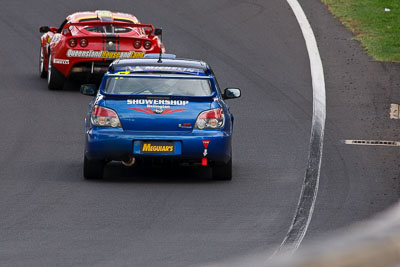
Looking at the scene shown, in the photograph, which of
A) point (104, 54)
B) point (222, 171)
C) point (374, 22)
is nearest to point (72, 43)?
point (104, 54)

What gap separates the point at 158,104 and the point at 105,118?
0.61 meters

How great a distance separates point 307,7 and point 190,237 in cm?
1798

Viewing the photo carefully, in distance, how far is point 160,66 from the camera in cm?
1216

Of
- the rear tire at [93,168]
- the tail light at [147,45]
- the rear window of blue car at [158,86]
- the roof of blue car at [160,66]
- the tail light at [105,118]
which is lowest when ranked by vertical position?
the tail light at [147,45]

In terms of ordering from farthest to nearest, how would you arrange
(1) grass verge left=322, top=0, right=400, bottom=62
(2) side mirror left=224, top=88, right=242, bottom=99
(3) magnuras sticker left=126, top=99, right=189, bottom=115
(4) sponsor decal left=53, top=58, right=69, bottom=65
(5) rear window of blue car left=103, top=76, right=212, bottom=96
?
1. (1) grass verge left=322, top=0, right=400, bottom=62
2. (4) sponsor decal left=53, top=58, right=69, bottom=65
3. (2) side mirror left=224, top=88, right=242, bottom=99
4. (5) rear window of blue car left=103, top=76, right=212, bottom=96
5. (3) magnuras sticker left=126, top=99, right=189, bottom=115

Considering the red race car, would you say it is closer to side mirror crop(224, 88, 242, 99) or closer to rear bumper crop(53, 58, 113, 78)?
rear bumper crop(53, 58, 113, 78)

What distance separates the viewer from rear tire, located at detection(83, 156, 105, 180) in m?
11.4

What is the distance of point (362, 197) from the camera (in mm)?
10539

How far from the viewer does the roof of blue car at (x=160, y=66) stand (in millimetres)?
11992

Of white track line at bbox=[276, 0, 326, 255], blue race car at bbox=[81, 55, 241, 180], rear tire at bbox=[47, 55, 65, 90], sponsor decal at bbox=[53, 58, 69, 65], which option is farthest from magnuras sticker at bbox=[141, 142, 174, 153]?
rear tire at bbox=[47, 55, 65, 90]

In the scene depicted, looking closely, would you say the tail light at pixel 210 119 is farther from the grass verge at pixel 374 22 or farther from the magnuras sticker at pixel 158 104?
the grass verge at pixel 374 22

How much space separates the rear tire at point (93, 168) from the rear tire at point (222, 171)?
1279mm

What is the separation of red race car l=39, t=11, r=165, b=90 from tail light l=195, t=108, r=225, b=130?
22.8 feet

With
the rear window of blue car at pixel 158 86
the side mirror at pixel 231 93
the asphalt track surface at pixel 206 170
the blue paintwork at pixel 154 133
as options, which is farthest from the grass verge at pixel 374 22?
the blue paintwork at pixel 154 133
